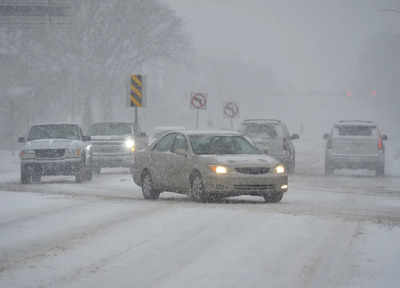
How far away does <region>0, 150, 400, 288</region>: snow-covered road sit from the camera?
803 cm

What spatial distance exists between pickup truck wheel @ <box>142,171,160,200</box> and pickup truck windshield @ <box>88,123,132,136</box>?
1189 centimetres

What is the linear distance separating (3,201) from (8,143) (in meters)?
38.7

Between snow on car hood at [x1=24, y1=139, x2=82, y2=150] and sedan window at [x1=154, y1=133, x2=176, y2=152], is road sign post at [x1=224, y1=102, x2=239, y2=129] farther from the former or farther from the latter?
sedan window at [x1=154, y1=133, x2=176, y2=152]

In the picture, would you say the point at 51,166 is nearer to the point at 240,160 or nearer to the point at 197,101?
the point at 240,160

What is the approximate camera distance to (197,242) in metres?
10.3

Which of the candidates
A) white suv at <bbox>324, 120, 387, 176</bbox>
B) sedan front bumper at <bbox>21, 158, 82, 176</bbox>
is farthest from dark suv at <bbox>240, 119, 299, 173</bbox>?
sedan front bumper at <bbox>21, 158, 82, 176</bbox>

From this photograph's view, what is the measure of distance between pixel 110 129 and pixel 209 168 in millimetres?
14754

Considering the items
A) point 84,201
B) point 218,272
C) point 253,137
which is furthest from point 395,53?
point 218,272

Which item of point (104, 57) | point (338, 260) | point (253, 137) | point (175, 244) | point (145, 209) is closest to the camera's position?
point (338, 260)

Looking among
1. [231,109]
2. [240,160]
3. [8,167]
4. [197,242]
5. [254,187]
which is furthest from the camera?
[231,109]

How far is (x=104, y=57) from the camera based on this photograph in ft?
194

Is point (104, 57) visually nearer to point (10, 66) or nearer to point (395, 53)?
point (10, 66)

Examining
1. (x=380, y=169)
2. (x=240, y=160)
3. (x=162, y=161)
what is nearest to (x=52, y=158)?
(x=162, y=161)

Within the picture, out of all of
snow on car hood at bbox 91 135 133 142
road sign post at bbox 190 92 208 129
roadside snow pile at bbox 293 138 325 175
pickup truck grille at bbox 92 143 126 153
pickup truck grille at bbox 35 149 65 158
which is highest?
road sign post at bbox 190 92 208 129
